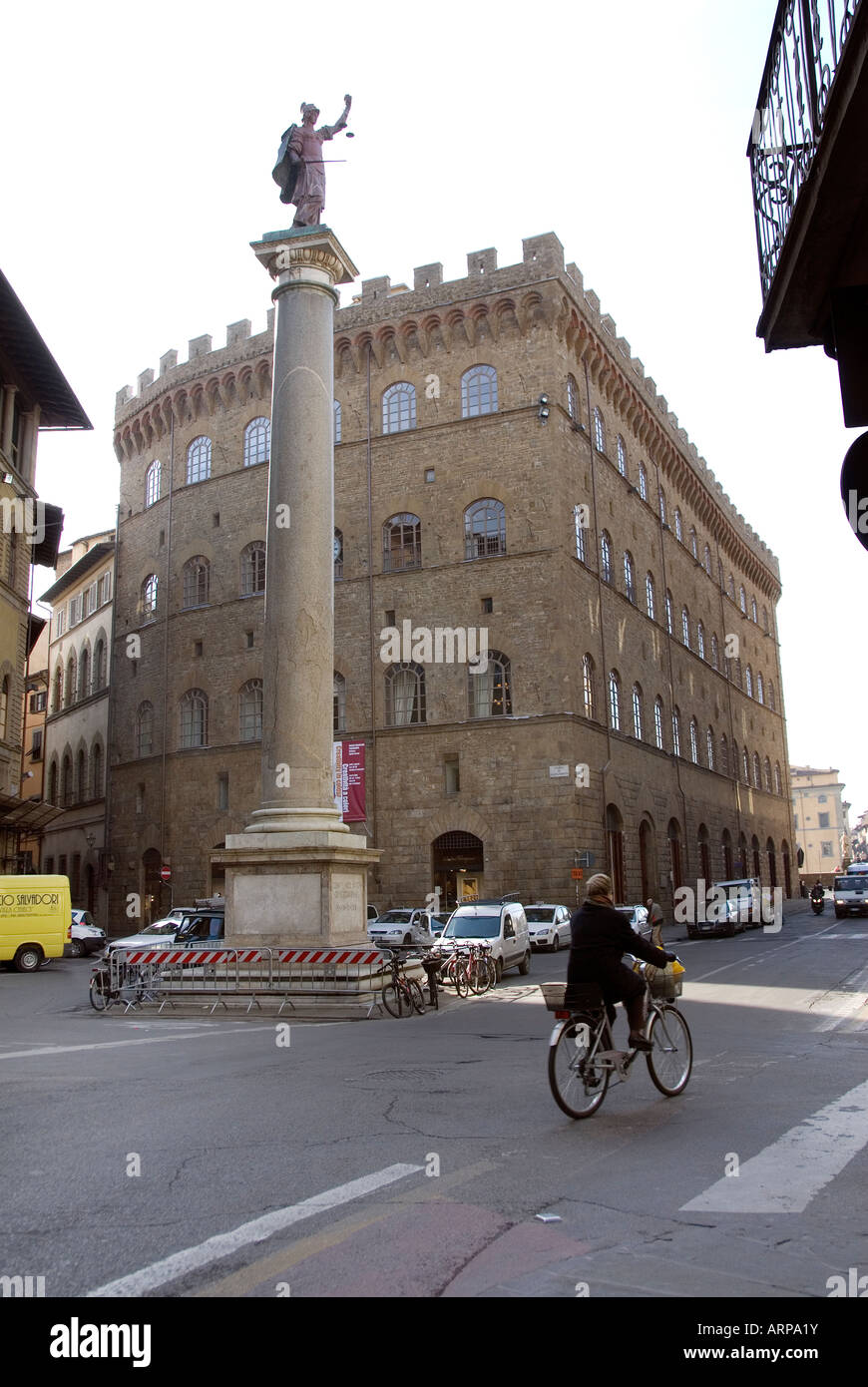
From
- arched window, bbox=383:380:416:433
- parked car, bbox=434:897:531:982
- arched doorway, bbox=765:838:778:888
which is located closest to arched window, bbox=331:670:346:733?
arched window, bbox=383:380:416:433

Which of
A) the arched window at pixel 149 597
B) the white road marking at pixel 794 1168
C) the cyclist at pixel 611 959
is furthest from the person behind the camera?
the arched window at pixel 149 597

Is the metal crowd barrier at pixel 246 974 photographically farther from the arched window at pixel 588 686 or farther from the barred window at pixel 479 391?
the barred window at pixel 479 391

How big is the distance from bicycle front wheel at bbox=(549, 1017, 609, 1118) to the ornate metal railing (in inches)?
183

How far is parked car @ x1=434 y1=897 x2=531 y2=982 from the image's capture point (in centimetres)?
2286

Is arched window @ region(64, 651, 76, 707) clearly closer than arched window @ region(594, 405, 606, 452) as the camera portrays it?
No

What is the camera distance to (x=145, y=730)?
1785 inches

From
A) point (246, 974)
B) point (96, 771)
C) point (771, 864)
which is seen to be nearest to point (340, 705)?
point (96, 771)

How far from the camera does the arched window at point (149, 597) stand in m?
46.1

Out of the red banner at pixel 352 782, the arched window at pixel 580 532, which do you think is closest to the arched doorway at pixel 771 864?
the arched window at pixel 580 532

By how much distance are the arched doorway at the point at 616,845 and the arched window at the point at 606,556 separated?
8391 millimetres

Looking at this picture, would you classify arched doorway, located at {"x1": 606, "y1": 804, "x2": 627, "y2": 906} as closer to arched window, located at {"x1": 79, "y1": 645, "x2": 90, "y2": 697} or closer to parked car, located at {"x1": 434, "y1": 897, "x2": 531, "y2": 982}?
parked car, located at {"x1": 434, "y1": 897, "x2": 531, "y2": 982}

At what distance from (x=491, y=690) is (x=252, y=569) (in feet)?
36.9

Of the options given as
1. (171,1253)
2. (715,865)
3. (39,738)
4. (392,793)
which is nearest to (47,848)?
(39,738)

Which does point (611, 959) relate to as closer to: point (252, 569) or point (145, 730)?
point (252, 569)
